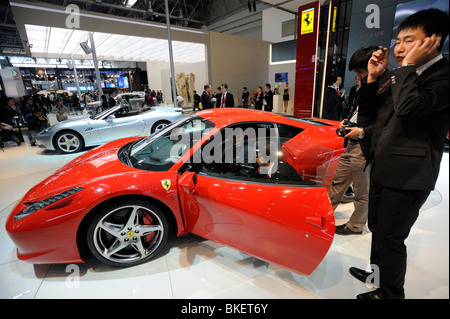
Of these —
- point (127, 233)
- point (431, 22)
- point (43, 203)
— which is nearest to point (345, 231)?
point (431, 22)

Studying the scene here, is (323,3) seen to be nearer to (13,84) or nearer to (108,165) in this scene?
(108,165)

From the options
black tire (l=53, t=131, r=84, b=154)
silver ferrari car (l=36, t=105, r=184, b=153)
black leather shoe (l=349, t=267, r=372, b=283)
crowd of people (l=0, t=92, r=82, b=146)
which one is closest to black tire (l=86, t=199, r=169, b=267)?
black leather shoe (l=349, t=267, r=372, b=283)

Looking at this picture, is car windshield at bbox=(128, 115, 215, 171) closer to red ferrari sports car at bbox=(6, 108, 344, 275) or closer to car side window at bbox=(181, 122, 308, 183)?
red ferrari sports car at bbox=(6, 108, 344, 275)

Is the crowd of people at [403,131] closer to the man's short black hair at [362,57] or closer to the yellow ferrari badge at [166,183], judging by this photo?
the man's short black hair at [362,57]

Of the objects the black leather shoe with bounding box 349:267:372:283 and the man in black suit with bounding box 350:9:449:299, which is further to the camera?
the black leather shoe with bounding box 349:267:372:283

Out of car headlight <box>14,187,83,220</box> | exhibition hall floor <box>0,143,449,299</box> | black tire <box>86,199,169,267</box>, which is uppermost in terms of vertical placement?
car headlight <box>14,187,83,220</box>

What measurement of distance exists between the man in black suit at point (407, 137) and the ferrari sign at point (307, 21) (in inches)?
269

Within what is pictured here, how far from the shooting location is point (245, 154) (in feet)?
6.93

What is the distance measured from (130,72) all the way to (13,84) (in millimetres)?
12335

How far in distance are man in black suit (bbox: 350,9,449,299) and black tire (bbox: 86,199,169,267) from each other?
1.58m

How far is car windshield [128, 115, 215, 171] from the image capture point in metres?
1.99

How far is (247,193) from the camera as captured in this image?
1588 mm

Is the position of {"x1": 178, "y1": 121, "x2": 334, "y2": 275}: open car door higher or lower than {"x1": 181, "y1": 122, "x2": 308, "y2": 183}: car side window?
lower

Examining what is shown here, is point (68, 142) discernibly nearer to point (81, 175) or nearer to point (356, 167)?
point (81, 175)
